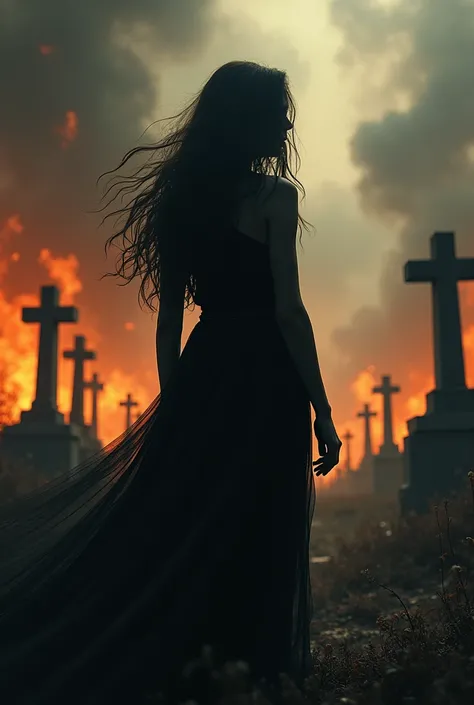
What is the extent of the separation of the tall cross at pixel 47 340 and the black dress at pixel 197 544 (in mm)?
11483

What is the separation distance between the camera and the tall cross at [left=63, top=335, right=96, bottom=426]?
793 inches

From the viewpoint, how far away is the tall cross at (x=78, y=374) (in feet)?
66.1

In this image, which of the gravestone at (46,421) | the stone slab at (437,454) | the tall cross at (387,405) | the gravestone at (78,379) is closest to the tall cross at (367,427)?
the tall cross at (387,405)

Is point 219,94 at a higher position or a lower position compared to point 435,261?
lower

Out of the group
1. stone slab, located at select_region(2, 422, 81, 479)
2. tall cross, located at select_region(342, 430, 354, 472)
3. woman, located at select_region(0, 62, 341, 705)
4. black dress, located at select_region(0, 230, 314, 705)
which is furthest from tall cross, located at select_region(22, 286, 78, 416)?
tall cross, located at select_region(342, 430, 354, 472)

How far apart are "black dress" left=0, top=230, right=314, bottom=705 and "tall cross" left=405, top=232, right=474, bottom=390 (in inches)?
356

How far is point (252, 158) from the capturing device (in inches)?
124

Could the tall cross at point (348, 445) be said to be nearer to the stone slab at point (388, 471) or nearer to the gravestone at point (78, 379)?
the stone slab at point (388, 471)

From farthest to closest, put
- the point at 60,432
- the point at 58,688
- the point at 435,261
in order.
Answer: the point at 60,432 → the point at 435,261 → the point at 58,688

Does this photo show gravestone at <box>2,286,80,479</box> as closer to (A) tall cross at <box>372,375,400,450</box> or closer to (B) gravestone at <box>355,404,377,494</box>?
(A) tall cross at <box>372,375,400,450</box>

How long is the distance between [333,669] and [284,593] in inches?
27.8

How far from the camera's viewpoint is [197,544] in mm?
2783

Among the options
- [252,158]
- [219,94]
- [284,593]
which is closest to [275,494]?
[284,593]

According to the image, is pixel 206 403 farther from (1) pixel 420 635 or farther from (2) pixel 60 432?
(2) pixel 60 432
